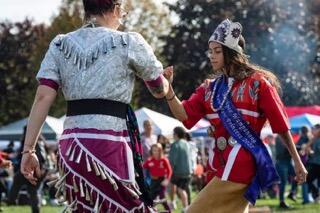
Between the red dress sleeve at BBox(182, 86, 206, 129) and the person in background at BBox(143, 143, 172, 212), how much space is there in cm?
907

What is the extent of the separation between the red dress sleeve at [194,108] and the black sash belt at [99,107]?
169 centimetres

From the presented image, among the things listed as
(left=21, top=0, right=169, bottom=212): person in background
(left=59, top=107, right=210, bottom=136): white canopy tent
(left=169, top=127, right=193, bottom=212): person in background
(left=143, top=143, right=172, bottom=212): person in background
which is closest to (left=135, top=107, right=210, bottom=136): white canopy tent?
(left=59, top=107, right=210, bottom=136): white canopy tent

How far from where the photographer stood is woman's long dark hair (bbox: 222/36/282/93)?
649 centimetres

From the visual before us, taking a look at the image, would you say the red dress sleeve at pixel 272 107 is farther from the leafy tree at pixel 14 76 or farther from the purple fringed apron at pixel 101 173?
the leafy tree at pixel 14 76

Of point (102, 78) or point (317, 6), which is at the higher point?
point (102, 78)

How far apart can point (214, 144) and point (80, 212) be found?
1874 millimetres

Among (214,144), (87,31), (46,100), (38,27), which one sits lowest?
(38,27)

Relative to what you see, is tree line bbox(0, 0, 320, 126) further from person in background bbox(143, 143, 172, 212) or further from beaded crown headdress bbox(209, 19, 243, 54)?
beaded crown headdress bbox(209, 19, 243, 54)

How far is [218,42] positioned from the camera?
6.62 metres

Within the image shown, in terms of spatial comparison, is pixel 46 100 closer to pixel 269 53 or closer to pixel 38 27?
pixel 269 53

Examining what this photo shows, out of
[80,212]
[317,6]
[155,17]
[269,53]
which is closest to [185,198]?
[80,212]

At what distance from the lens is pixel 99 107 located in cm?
497

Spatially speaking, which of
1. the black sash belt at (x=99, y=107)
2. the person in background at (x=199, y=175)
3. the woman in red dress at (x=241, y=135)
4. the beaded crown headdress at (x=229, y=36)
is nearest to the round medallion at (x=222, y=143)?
the woman in red dress at (x=241, y=135)

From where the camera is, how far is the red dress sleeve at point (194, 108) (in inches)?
263
